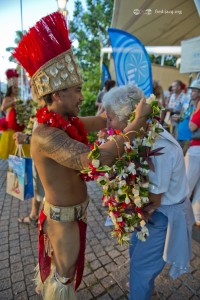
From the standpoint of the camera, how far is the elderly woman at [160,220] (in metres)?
1.71

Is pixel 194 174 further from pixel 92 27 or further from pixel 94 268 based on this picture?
pixel 92 27

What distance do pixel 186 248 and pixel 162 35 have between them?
7.27 m

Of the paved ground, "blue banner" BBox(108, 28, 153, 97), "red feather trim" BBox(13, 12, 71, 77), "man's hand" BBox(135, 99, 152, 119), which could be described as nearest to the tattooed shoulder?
"man's hand" BBox(135, 99, 152, 119)

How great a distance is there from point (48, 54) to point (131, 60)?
2.65 m

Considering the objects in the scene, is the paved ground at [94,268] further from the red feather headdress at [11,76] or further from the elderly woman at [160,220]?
the red feather headdress at [11,76]

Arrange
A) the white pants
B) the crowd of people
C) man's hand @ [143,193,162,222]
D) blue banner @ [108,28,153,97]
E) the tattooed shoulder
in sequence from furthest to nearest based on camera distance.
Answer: blue banner @ [108,28,153,97], the white pants, man's hand @ [143,193,162,222], the crowd of people, the tattooed shoulder

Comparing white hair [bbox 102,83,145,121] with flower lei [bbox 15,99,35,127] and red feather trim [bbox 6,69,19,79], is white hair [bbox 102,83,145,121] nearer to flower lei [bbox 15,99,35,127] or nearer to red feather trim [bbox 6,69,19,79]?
flower lei [bbox 15,99,35,127]

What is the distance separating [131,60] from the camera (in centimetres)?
388

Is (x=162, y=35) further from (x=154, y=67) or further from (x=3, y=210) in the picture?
(x=154, y=67)

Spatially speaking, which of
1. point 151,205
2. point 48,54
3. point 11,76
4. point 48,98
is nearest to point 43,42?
point 48,54

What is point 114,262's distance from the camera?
280cm

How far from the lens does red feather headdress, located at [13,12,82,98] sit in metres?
1.54

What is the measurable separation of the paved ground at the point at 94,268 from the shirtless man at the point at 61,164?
52 cm

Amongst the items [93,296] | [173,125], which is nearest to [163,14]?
[173,125]
